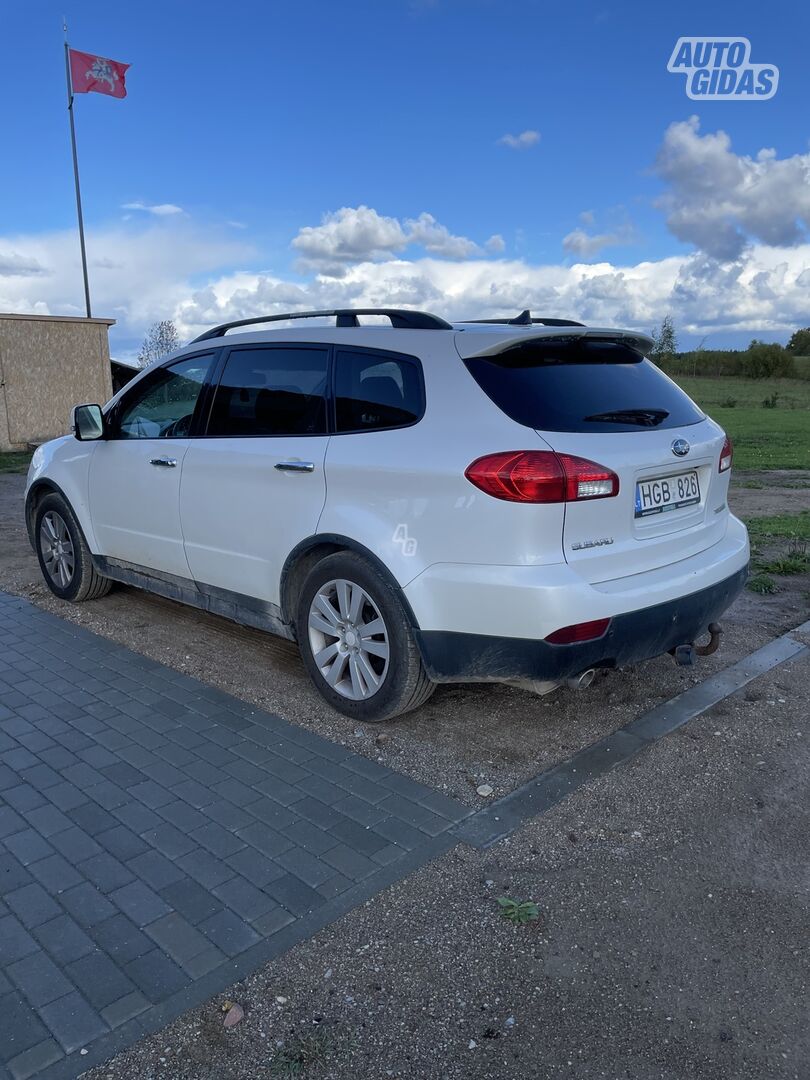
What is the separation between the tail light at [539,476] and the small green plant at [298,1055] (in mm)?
1964

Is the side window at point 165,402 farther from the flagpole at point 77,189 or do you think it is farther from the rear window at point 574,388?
the flagpole at point 77,189

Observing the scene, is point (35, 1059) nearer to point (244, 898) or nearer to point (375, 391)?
point (244, 898)

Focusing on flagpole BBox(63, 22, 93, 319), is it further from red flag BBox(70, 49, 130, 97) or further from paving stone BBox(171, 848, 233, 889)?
paving stone BBox(171, 848, 233, 889)

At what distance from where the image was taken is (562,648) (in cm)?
338

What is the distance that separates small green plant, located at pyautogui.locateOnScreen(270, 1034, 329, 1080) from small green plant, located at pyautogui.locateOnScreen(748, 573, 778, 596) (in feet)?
16.7

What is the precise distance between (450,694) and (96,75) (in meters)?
27.2

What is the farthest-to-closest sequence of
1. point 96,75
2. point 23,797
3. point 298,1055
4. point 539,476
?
point 96,75 < point 23,797 < point 539,476 < point 298,1055

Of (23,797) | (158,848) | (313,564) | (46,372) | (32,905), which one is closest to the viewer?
(32,905)

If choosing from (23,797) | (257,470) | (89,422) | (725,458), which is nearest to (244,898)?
(23,797)

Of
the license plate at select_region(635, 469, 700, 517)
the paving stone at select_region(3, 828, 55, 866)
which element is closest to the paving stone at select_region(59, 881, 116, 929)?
the paving stone at select_region(3, 828, 55, 866)

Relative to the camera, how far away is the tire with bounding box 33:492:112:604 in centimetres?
609

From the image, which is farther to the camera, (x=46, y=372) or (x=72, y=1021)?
(x=46, y=372)

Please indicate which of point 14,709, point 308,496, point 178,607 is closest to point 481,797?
point 308,496

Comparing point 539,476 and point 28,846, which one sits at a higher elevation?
point 539,476
